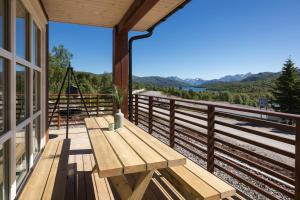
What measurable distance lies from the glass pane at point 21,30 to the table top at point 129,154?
3.02ft

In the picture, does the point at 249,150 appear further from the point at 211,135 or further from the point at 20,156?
the point at 20,156

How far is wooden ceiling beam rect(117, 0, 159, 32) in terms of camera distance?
2.88 metres

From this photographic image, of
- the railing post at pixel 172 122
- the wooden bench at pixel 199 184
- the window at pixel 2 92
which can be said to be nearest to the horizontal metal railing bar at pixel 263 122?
the wooden bench at pixel 199 184

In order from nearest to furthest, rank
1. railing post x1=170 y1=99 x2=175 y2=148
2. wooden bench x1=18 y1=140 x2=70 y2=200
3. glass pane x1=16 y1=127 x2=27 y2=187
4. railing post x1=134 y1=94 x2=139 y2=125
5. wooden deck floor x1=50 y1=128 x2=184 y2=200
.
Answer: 1. wooden bench x1=18 y1=140 x2=70 y2=200
2. glass pane x1=16 y1=127 x2=27 y2=187
3. wooden deck floor x1=50 y1=128 x2=184 y2=200
4. railing post x1=170 y1=99 x2=175 y2=148
5. railing post x1=134 y1=94 x2=139 y2=125

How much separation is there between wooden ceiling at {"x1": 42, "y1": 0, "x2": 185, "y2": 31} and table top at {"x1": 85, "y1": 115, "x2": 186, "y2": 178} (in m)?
2.09

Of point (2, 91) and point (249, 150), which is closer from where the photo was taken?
point (2, 91)

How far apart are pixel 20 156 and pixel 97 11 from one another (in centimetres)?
253

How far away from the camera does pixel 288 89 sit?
2152 cm

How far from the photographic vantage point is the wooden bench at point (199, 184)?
4.28 ft

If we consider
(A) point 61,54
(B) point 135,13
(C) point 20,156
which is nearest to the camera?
(C) point 20,156

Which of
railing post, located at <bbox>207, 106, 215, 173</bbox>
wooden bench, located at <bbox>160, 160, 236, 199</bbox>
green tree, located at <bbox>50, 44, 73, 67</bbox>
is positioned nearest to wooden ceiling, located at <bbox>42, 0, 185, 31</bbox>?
railing post, located at <bbox>207, 106, 215, 173</bbox>

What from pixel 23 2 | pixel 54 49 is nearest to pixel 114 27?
pixel 23 2

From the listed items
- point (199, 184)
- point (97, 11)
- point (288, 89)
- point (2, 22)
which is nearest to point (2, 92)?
point (2, 22)

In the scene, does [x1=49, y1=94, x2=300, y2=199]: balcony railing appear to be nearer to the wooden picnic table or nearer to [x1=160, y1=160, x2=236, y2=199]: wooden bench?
[x1=160, y1=160, x2=236, y2=199]: wooden bench
